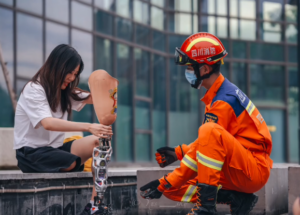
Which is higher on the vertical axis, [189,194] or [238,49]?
[238,49]

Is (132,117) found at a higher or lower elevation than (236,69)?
lower

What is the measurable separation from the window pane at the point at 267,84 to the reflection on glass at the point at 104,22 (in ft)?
20.8

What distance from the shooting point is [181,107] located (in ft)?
58.3

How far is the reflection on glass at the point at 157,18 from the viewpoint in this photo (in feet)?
55.6

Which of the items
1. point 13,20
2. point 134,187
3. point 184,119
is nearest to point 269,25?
point 184,119

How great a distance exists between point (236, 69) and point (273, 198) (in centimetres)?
1452

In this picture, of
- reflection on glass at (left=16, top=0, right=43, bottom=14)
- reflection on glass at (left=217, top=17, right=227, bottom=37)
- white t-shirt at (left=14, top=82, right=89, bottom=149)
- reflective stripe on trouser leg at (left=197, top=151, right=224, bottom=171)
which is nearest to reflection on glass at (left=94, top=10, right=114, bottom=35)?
reflection on glass at (left=16, top=0, right=43, bottom=14)

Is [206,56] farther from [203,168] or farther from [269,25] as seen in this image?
[269,25]

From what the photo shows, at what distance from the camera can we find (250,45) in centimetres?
1891

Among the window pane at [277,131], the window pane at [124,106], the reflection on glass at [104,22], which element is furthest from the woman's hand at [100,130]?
the window pane at [277,131]

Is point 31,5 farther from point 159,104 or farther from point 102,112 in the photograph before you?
point 102,112

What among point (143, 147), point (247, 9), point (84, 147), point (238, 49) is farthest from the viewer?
point (247, 9)

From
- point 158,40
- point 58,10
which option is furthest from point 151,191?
point 158,40

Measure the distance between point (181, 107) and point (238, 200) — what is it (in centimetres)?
1420
